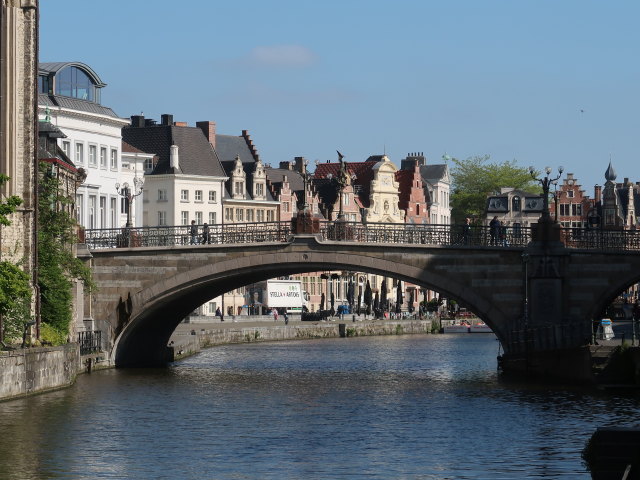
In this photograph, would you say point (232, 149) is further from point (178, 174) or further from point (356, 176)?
point (356, 176)

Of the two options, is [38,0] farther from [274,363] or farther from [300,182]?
[300,182]

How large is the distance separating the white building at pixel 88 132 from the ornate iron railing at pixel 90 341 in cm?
2253

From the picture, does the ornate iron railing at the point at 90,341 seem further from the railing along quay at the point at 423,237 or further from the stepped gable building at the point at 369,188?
the stepped gable building at the point at 369,188

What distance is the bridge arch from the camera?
207ft

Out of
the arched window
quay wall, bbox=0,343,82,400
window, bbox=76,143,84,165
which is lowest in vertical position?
quay wall, bbox=0,343,82,400

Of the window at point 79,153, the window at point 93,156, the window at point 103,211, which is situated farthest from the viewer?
the window at point 103,211

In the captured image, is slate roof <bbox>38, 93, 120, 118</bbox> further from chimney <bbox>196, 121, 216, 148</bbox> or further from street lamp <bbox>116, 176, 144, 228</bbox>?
chimney <bbox>196, 121, 216, 148</bbox>

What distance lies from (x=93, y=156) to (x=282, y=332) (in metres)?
16.3

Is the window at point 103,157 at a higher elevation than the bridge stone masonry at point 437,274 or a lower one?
higher

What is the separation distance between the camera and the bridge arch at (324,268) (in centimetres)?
6297

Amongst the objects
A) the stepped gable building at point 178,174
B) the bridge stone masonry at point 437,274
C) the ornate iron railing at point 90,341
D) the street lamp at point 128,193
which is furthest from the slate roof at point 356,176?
the ornate iron railing at point 90,341

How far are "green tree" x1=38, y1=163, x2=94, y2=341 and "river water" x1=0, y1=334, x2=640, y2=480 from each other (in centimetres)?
256

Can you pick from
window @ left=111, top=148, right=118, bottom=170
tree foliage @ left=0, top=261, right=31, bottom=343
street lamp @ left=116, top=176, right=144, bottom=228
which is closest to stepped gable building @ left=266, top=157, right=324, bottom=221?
street lamp @ left=116, top=176, right=144, bottom=228

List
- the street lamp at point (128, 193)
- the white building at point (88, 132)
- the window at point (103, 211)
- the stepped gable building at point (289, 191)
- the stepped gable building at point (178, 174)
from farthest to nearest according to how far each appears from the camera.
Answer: the stepped gable building at point (289, 191) → the stepped gable building at point (178, 174) → the window at point (103, 211) → the white building at point (88, 132) → the street lamp at point (128, 193)
